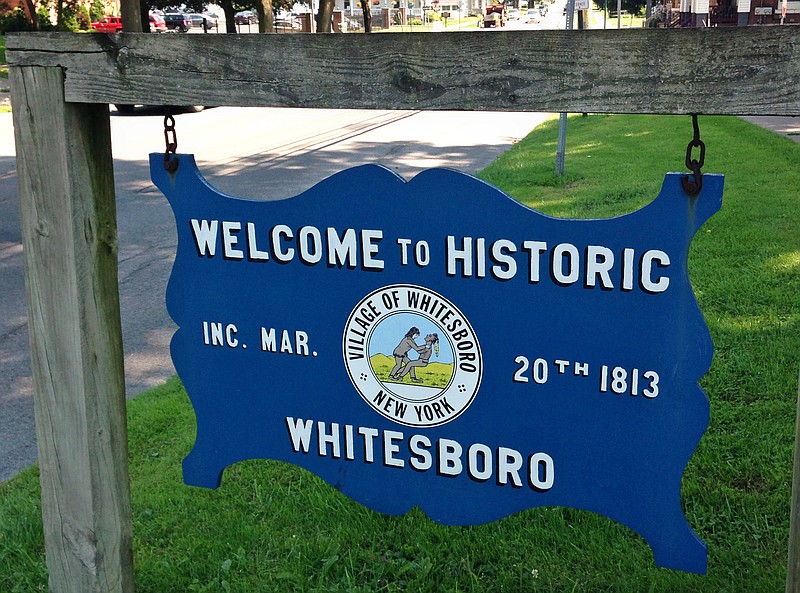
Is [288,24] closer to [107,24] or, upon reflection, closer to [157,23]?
[157,23]

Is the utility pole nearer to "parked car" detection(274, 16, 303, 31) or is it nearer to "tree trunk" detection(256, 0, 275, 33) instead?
"tree trunk" detection(256, 0, 275, 33)

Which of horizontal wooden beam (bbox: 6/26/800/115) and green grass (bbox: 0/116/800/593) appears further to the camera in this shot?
green grass (bbox: 0/116/800/593)

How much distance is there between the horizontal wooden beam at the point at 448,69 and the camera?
176 cm

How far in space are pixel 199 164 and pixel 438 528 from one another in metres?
10.2

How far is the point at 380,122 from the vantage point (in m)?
18.4

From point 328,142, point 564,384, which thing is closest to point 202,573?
point 564,384

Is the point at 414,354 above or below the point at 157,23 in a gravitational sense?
below

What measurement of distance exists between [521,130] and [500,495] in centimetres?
1438

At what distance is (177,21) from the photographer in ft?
166

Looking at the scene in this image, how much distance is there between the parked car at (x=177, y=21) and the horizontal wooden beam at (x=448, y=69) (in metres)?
48.7

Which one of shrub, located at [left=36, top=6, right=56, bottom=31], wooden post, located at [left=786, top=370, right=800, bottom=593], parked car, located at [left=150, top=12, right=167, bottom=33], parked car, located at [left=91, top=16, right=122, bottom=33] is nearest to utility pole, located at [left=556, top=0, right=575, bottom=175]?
wooden post, located at [left=786, top=370, right=800, bottom=593]

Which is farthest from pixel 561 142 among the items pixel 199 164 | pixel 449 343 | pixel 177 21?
pixel 177 21

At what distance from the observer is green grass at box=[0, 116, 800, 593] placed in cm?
279

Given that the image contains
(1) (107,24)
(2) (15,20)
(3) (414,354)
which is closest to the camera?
(3) (414,354)
